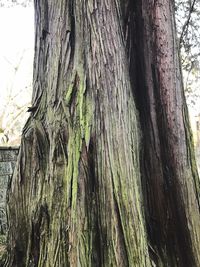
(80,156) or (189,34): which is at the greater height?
(189,34)

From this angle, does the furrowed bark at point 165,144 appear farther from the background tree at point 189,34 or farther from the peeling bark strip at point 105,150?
the background tree at point 189,34

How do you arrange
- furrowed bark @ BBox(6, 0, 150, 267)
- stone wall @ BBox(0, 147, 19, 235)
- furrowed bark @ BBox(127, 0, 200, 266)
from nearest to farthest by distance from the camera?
furrowed bark @ BBox(6, 0, 150, 267) → furrowed bark @ BBox(127, 0, 200, 266) → stone wall @ BBox(0, 147, 19, 235)

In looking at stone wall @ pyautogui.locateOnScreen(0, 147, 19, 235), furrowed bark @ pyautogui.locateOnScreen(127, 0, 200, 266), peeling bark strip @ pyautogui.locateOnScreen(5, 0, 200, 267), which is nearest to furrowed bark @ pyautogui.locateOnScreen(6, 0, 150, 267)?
peeling bark strip @ pyautogui.locateOnScreen(5, 0, 200, 267)

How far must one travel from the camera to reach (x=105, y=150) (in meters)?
2.78

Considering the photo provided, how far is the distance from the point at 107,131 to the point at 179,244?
1.02 m

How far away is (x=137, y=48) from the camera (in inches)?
135

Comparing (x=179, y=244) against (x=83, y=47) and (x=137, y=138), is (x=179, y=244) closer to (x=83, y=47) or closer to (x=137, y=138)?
(x=137, y=138)

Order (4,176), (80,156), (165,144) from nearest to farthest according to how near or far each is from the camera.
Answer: (80,156) < (165,144) < (4,176)

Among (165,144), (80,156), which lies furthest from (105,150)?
(165,144)

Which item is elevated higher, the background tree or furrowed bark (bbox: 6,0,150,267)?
the background tree

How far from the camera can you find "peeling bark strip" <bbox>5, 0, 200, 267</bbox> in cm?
265

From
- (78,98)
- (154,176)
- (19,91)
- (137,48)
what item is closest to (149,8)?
(137,48)

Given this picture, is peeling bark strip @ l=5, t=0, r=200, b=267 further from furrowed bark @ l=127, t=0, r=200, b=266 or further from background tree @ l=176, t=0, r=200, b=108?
background tree @ l=176, t=0, r=200, b=108

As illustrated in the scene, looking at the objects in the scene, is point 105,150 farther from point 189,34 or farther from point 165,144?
point 189,34
